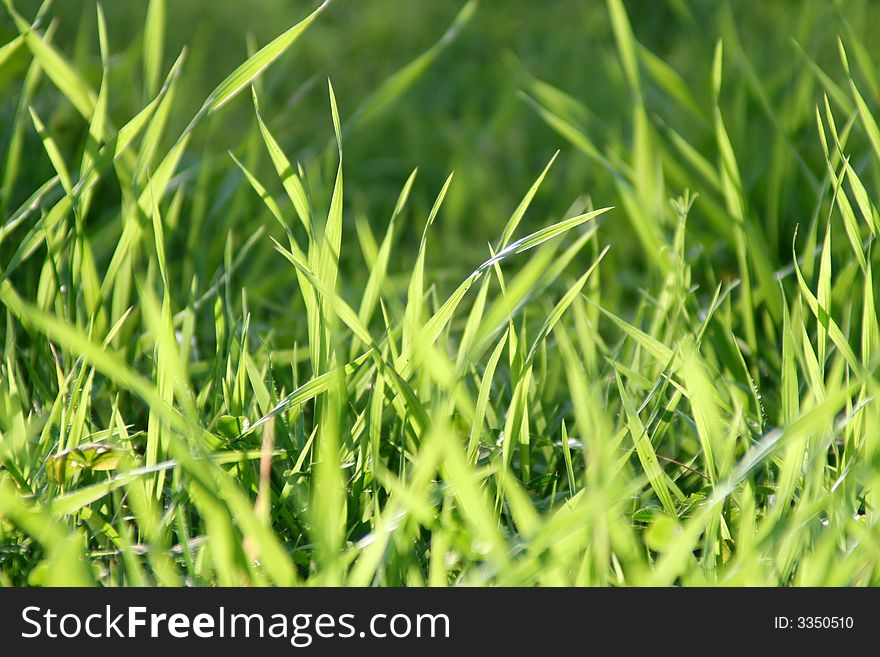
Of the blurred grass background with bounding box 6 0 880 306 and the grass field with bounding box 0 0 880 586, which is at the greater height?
the blurred grass background with bounding box 6 0 880 306

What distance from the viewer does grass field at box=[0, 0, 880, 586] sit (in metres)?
0.70

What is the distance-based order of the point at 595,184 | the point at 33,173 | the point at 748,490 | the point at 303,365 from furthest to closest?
the point at 595,184
the point at 33,173
the point at 303,365
the point at 748,490

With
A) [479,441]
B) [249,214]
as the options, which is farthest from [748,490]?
[249,214]

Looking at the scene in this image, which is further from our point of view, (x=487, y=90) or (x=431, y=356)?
(x=487, y=90)

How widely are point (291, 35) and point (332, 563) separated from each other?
0.50m

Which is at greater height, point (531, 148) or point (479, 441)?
point (531, 148)

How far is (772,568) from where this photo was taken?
714mm

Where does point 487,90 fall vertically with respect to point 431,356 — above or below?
above

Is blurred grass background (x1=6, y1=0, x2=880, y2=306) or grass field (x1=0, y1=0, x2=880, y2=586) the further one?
blurred grass background (x1=6, y1=0, x2=880, y2=306)

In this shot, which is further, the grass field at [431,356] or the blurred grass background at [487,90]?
the blurred grass background at [487,90]

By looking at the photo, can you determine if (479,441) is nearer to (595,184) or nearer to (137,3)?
(595,184)

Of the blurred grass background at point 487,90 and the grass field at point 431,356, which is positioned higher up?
the blurred grass background at point 487,90

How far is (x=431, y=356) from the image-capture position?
0.69 meters

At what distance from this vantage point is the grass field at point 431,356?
0.70 m
